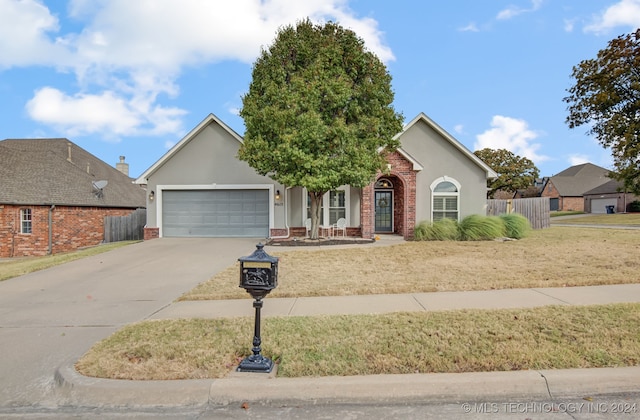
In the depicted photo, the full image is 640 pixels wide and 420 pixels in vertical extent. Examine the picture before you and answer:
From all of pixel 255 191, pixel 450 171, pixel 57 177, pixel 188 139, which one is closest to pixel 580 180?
pixel 450 171

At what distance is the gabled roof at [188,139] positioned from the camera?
17.0 m

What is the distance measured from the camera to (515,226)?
15.7 m

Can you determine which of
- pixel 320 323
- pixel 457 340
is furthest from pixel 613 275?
pixel 320 323

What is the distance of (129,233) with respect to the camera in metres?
19.1

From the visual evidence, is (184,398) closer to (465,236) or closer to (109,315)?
(109,315)

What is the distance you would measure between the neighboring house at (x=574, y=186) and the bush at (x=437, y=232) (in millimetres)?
47278

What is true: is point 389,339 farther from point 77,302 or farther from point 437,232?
point 437,232

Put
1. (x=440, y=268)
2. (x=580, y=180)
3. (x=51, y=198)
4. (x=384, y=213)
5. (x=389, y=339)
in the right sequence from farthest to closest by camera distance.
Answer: (x=580, y=180), (x=51, y=198), (x=384, y=213), (x=440, y=268), (x=389, y=339)

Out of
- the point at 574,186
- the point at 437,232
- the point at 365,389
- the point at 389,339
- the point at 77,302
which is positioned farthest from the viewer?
the point at 574,186

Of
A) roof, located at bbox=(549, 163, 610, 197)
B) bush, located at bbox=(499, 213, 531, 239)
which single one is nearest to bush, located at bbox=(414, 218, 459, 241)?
bush, located at bbox=(499, 213, 531, 239)

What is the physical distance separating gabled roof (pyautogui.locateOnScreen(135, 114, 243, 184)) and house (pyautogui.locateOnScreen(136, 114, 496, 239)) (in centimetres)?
4

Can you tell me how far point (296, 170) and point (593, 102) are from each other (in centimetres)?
2633

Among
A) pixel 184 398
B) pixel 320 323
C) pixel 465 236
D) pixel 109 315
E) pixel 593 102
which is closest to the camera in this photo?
pixel 184 398

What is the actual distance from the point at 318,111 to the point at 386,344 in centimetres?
1058
